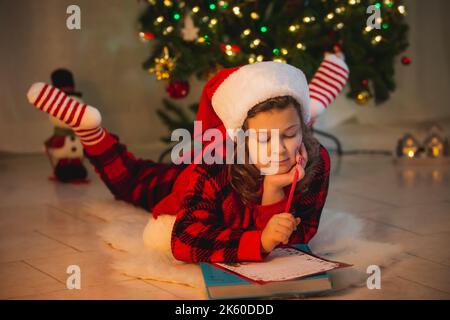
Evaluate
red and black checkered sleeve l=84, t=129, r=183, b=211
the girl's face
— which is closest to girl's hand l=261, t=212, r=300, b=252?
the girl's face

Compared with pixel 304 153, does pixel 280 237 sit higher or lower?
lower

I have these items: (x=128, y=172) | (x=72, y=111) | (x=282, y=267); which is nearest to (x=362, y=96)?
(x=128, y=172)

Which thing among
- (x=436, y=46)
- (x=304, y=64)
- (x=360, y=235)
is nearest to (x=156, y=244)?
(x=360, y=235)

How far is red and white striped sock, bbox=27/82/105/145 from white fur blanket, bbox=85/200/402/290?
0.76 ft

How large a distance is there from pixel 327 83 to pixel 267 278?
0.89 metres

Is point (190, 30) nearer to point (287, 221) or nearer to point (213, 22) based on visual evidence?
point (213, 22)

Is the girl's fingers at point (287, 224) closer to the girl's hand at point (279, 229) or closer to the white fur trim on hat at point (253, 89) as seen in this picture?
the girl's hand at point (279, 229)

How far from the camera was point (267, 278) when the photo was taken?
4.82 feet

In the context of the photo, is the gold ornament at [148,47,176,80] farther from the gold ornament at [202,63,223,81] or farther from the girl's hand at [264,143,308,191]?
the girl's hand at [264,143,308,191]

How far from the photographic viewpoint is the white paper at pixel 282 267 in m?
1.48

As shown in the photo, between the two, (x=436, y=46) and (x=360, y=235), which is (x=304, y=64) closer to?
(x=360, y=235)

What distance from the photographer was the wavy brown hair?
1558 millimetres

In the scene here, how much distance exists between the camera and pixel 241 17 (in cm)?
254

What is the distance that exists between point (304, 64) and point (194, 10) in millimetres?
392
